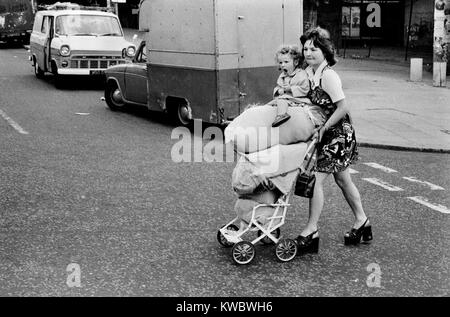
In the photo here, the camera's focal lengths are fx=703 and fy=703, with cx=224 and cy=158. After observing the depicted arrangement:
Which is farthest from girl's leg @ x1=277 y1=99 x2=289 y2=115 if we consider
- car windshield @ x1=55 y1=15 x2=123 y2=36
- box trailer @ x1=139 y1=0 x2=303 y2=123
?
car windshield @ x1=55 y1=15 x2=123 y2=36

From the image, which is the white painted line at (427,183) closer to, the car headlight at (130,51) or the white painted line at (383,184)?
the white painted line at (383,184)

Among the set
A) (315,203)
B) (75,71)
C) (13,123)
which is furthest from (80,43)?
(315,203)

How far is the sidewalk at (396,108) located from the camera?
37.1 ft

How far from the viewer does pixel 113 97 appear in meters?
14.9

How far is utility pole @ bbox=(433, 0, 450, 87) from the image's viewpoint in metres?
17.1

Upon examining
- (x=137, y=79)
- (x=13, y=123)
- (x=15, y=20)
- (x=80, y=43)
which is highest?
(x=15, y=20)

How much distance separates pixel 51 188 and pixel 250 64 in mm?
4951

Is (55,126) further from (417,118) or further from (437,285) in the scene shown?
(437,285)

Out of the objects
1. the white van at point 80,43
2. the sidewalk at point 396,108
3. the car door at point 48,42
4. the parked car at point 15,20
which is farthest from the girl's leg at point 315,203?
the parked car at point 15,20

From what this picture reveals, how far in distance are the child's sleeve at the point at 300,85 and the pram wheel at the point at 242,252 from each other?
127 centimetres

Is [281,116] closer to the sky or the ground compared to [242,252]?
closer to the sky

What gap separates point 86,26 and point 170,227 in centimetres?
1385

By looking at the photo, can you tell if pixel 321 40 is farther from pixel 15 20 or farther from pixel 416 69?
pixel 15 20

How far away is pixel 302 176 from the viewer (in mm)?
5594
